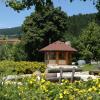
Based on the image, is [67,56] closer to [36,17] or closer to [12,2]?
[36,17]

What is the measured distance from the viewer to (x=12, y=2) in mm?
10547

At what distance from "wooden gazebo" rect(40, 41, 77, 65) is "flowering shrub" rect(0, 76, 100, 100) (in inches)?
2013

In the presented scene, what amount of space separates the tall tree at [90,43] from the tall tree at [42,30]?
5.86 m

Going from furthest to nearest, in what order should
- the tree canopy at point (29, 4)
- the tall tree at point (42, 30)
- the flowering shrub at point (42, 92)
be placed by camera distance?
the tall tree at point (42, 30) < the tree canopy at point (29, 4) < the flowering shrub at point (42, 92)

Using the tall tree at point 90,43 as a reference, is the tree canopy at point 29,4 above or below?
above

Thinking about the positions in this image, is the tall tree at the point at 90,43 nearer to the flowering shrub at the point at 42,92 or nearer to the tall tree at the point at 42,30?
the tall tree at the point at 42,30

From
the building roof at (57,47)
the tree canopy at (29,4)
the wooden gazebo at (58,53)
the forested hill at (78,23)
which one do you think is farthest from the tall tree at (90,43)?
the tree canopy at (29,4)

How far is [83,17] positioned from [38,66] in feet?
247

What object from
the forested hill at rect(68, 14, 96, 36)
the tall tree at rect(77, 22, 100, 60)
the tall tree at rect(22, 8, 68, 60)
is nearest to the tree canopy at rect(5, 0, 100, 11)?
the tall tree at rect(77, 22, 100, 60)

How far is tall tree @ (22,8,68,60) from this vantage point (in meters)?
62.5

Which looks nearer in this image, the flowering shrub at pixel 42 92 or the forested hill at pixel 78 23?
the flowering shrub at pixel 42 92

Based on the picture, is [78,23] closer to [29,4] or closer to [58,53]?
[58,53]

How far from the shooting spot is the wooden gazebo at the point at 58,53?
5928 centimetres

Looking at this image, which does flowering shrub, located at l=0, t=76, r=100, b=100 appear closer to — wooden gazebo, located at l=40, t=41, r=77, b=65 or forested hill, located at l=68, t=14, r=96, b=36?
wooden gazebo, located at l=40, t=41, r=77, b=65
